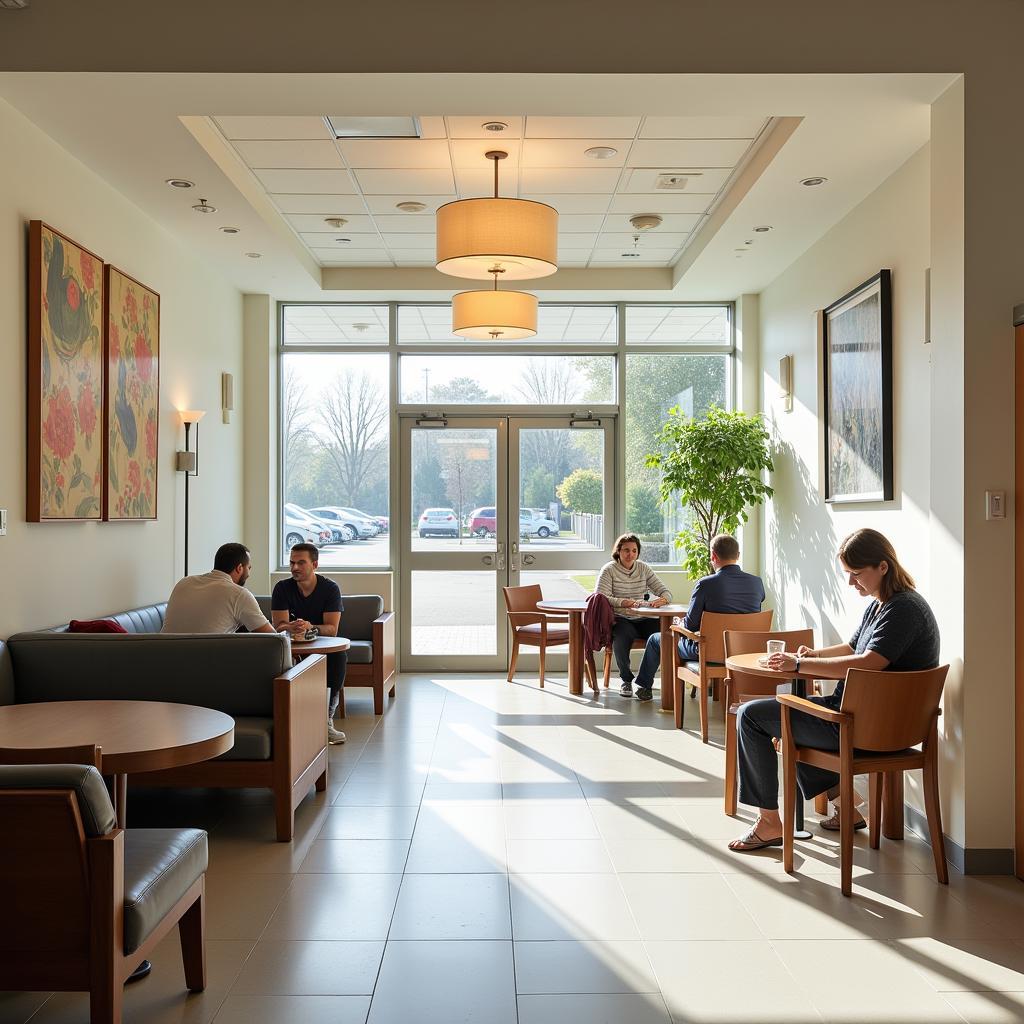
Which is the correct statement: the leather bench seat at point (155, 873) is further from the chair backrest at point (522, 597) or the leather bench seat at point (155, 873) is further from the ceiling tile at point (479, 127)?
the chair backrest at point (522, 597)

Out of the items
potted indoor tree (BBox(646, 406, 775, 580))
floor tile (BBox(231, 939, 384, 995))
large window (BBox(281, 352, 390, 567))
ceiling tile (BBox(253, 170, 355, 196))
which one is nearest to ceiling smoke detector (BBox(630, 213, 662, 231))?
potted indoor tree (BBox(646, 406, 775, 580))

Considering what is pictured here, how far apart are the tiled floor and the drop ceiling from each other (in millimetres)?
3686

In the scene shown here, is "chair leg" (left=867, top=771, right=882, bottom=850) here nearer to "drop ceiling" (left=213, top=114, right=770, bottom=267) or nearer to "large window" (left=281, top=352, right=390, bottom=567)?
"drop ceiling" (left=213, top=114, right=770, bottom=267)

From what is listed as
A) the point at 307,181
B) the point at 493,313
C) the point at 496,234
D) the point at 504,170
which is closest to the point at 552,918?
the point at 496,234

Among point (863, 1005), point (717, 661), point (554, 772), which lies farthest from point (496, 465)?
point (863, 1005)

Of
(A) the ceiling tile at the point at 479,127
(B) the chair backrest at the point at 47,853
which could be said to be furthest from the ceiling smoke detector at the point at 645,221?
(B) the chair backrest at the point at 47,853

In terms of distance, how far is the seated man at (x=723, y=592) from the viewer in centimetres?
679

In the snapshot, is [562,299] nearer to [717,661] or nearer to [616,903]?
[717,661]

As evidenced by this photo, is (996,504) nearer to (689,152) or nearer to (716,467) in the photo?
(689,152)

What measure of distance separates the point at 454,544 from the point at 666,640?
2.69m

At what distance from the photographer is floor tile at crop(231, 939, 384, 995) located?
3.05 metres

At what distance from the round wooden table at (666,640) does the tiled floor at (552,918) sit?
72.6 inches

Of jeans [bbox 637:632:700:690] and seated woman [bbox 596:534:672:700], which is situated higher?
seated woman [bbox 596:534:672:700]

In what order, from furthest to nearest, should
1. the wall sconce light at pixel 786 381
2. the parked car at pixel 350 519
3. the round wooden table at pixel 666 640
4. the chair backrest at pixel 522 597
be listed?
the parked car at pixel 350 519 < the chair backrest at pixel 522 597 < the wall sconce light at pixel 786 381 < the round wooden table at pixel 666 640
